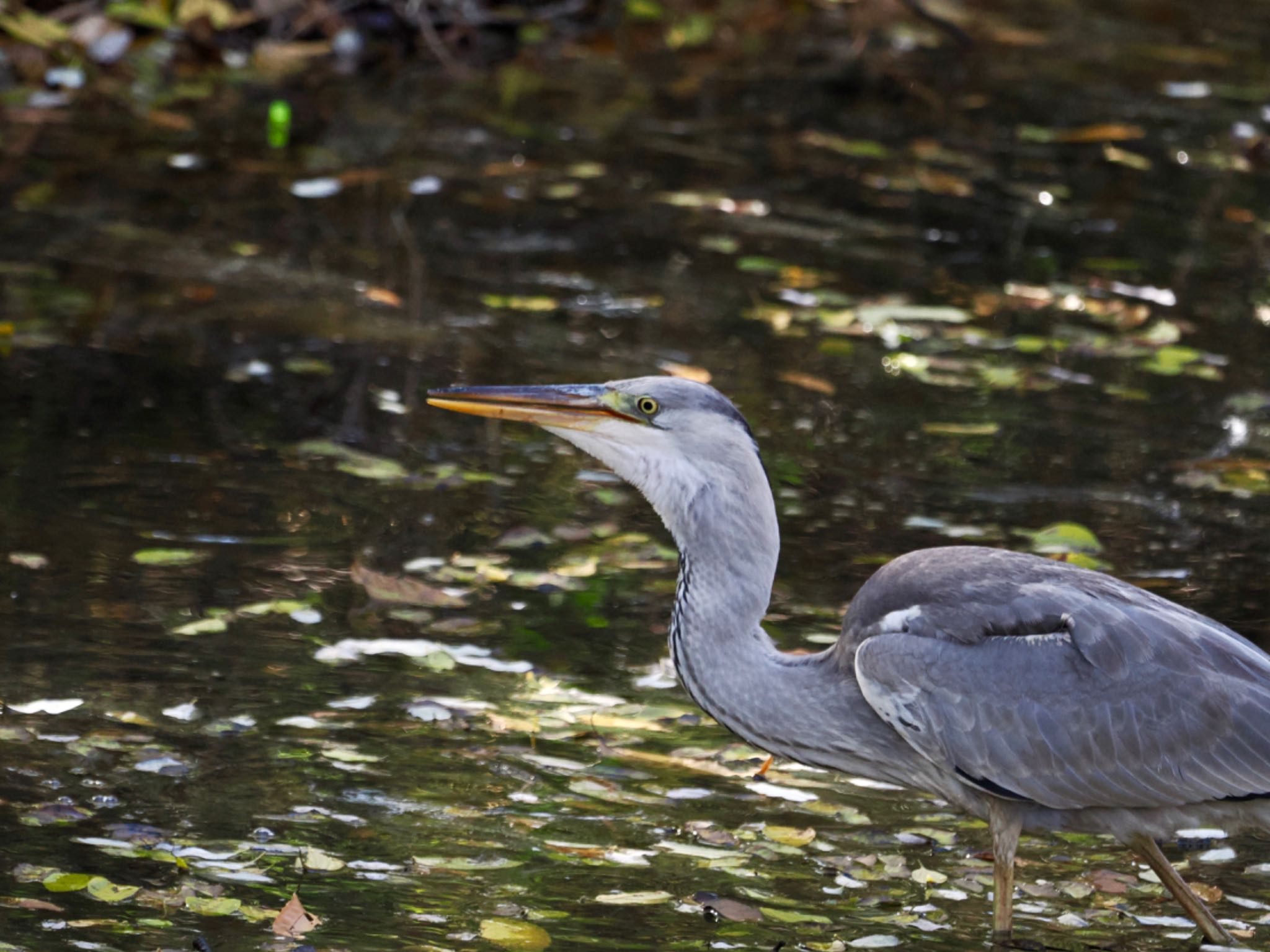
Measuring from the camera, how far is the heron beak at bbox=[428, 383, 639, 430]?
4.75m

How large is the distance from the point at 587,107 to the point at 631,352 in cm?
407

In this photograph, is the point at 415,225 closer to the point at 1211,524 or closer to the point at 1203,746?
the point at 1211,524

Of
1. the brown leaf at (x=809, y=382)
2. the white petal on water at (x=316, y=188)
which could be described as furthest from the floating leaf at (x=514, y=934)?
the white petal on water at (x=316, y=188)

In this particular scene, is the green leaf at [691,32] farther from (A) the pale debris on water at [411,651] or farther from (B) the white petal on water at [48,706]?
(B) the white petal on water at [48,706]

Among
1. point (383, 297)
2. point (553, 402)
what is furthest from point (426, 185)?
point (553, 402)

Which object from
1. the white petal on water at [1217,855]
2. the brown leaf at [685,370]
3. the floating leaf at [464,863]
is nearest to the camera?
the floating leaf at [464,863]

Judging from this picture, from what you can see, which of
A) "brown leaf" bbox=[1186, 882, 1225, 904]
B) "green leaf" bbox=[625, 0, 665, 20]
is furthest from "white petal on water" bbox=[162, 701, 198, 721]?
"green leaf" bbox=[625, 0, 665, 20]

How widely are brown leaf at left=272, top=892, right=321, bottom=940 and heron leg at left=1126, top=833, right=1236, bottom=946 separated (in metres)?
2.08

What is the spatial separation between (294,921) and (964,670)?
1727 mm

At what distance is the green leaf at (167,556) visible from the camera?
6.18 meters

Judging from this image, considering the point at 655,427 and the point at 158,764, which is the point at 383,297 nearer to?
the point at 158,764

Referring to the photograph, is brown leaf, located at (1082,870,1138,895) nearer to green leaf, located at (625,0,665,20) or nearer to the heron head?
the heron head

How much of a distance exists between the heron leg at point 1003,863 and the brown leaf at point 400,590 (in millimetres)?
2130

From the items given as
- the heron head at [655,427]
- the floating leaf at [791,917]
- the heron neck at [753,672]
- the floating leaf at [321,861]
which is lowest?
the floating leaf at [321,861]
